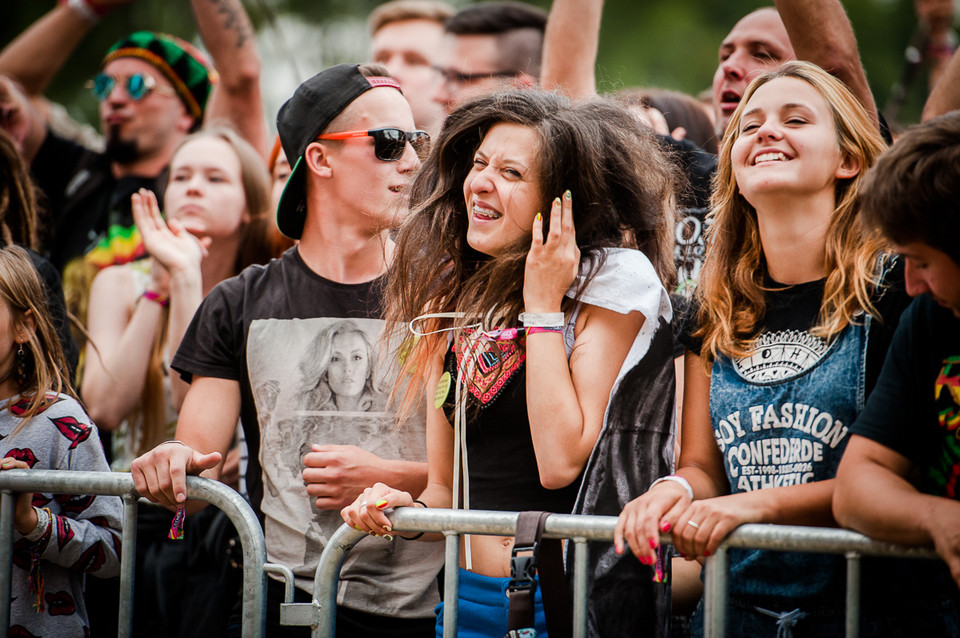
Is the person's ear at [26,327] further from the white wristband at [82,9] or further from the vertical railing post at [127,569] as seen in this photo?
the white wristband at [82,9]

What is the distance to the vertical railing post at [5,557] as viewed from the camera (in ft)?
8.57

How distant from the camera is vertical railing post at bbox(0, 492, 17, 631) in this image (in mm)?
2611

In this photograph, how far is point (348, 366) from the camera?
3.13 m

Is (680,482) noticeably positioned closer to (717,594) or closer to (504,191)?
(717,594)

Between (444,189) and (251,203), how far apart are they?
170cm

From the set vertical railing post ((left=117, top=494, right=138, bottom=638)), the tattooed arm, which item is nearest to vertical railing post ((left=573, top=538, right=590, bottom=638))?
vertical railing post ((left=117, top=494, right=138, bottom=638))


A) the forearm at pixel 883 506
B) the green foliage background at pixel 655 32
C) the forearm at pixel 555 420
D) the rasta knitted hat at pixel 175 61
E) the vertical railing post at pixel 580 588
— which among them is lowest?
the vertical railing post at pixel 580 588

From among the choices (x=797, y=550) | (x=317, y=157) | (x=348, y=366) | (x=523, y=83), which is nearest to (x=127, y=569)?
(x=348, y=366)

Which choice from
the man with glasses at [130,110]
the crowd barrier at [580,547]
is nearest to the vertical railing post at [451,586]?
the crowd barrier at [580,547]

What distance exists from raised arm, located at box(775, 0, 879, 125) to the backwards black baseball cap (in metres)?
1.45

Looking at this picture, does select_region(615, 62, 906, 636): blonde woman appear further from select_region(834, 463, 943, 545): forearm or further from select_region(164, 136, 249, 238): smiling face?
select_region(164, 136, 249, 238): smiling face

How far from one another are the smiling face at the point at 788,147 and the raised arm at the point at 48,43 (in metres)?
4.15

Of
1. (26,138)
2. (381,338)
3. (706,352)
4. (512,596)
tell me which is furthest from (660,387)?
(26,138)

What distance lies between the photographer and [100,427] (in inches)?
157
